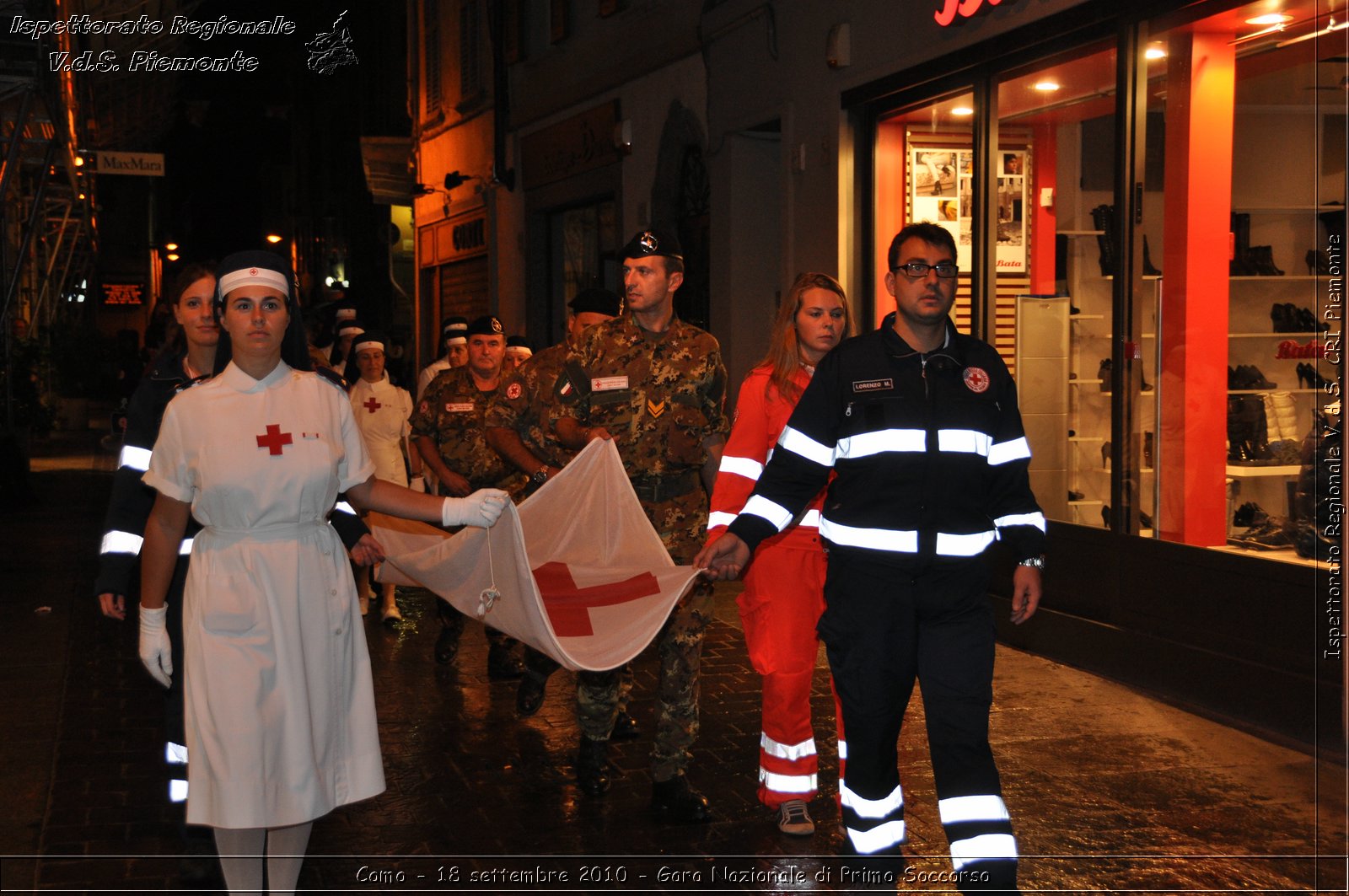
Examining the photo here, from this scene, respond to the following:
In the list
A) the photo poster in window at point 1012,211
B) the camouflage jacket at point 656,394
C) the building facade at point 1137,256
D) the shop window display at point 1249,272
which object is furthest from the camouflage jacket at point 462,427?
the shop window display at point 1249,272

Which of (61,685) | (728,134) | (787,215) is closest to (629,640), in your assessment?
(61,685)

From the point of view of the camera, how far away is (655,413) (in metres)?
6.33

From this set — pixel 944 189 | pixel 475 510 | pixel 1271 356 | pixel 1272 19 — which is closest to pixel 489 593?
pixel 475 510

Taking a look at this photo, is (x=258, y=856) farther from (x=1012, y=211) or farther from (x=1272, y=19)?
(x=1012, y=211)

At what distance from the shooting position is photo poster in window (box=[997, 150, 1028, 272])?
1045 cm

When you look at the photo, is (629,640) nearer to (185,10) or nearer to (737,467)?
(737,467)

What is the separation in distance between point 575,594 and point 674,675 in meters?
0.55

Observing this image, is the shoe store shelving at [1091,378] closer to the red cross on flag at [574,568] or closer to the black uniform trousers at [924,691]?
the red cross on flag at [574,568]

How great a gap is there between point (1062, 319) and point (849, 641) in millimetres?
5931

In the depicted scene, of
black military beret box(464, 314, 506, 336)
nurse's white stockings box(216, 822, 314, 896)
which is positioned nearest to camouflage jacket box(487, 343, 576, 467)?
black military beret box(464, 314, 506, 336)

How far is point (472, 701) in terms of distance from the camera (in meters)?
A: 8.13

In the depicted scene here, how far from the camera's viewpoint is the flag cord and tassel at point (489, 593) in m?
5.92

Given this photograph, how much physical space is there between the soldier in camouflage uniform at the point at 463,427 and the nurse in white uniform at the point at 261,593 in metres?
4.57

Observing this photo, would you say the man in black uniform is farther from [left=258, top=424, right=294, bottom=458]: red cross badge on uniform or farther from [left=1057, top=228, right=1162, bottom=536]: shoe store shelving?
[left=1057, top=228, right=1162, bottom=536]: shoe store shelving
